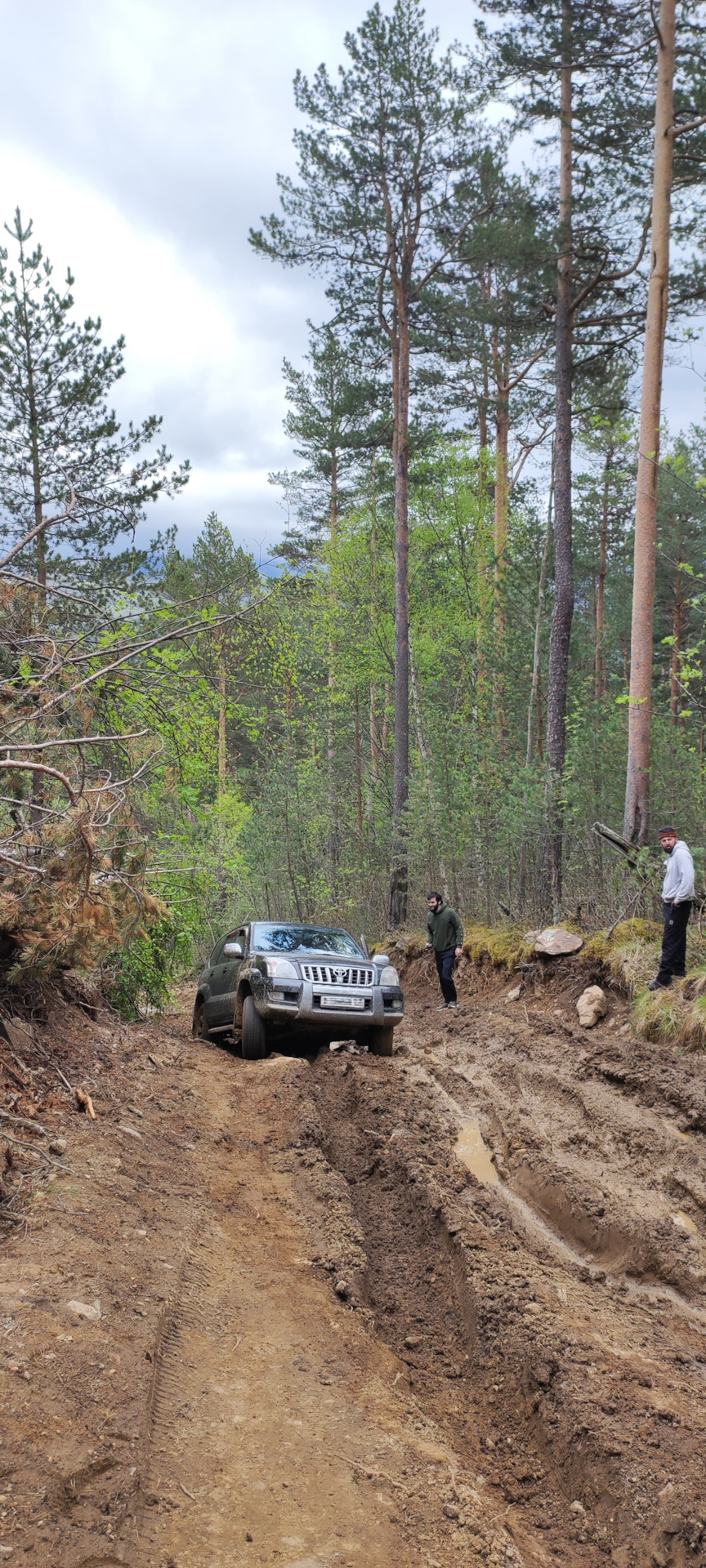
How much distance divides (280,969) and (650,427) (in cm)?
871

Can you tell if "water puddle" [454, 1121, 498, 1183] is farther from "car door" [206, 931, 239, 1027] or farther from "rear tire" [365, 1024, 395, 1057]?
"car door" [206, 931, 239, 1027]

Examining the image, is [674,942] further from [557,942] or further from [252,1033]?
[252,1033]

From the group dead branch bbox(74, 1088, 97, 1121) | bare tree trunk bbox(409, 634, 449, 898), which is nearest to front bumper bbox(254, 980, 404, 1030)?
dead branch bbox(74, 1088, 97, 1121)

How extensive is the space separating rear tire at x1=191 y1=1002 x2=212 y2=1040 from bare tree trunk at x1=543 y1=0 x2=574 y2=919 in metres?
5.63

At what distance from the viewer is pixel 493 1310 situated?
4.24m

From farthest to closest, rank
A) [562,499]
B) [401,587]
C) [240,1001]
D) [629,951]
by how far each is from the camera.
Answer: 1. [401,587]
2. [562,499]
3. [629,951]
4. [240,1001]

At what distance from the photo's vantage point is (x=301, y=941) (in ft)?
35.6

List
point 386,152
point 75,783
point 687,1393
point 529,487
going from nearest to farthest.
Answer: point 687,1393 → point 75,783 → point 386,152 → point 529,487

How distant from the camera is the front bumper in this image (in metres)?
9.62

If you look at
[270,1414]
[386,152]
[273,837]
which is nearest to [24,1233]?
[270,1414]

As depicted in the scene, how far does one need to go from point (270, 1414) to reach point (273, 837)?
28115mm

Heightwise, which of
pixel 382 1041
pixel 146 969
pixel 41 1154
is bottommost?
pixel 382 1041

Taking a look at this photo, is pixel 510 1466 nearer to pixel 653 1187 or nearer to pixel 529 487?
pixel 653 1187

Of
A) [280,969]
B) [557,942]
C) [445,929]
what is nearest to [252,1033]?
[280,969]
